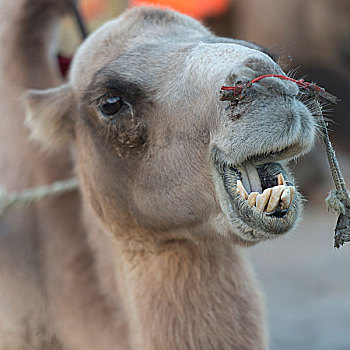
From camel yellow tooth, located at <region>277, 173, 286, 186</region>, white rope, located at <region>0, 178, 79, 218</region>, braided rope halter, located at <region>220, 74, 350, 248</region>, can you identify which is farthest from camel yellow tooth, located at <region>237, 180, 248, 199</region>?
white rope, located at <region>0, 178, 79, 218</region>

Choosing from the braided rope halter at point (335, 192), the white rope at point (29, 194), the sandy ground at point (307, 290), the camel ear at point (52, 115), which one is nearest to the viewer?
the braided rope halter at point (335, 192)

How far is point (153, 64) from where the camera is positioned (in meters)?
2.56

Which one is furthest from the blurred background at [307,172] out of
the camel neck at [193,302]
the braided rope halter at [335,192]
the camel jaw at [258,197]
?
the camel jaw at [258,197]

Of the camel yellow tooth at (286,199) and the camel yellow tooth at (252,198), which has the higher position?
the camel yellow tooth at (252,198)

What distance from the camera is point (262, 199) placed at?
2096 millimetres

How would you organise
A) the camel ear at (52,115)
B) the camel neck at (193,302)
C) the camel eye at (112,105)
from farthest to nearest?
the camel ear at (52,115)
the camel neck at (193,302)
the camel eye at (112,105)

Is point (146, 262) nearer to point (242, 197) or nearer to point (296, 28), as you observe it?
point (242, 197)

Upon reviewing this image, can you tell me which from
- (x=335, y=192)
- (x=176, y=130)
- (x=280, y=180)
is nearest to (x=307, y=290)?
(x=335, y=192)

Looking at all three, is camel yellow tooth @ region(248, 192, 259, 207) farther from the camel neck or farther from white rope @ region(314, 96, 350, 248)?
the camel neck

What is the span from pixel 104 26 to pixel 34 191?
87cm

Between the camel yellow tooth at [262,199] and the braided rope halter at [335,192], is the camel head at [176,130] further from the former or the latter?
the braided rope halter at [335,192]

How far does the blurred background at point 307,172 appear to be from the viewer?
5387 mm

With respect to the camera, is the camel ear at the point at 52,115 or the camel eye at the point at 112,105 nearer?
the camel eye at the point at 112,105

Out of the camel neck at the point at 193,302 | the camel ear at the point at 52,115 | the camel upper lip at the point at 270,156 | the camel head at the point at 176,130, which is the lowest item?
the camel neck at the point at 193,302
